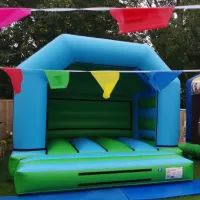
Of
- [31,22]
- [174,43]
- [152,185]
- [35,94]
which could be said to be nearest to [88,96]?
[35,94]

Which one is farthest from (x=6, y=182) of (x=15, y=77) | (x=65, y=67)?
(x=65, y=67)

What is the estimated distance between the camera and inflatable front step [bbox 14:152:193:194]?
11.9 feet

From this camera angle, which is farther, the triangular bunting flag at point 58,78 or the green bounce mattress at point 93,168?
the triangular bunting flag at point 58,78

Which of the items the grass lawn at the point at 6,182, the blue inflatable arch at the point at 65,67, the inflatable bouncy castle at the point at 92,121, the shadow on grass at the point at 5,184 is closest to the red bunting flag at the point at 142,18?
the inflatable bouncy castle at the point at 92,121

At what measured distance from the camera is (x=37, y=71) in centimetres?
427

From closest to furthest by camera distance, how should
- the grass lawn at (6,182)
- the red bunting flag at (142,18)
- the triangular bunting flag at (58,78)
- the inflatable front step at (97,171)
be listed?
the red bunting flag at (142,18) → the inflatable front step at (97,171) → the grass lawn at (6,182) → the triangular bunting flag at (58,78)

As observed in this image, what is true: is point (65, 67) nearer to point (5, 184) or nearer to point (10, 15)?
point (10, 15)

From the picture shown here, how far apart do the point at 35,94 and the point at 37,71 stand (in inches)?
13.1

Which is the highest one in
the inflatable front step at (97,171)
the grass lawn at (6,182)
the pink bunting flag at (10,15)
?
the pink bunting flag at (10,15)

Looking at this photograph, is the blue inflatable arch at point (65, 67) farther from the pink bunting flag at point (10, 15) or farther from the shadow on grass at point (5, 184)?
the pink bunting flag at point (10, 15)

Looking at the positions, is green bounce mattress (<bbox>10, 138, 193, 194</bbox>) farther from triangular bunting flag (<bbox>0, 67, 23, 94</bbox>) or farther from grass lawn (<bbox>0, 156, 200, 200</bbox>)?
triangular bunting flag (<bbox>0, 67, 23, 94</bbox>)

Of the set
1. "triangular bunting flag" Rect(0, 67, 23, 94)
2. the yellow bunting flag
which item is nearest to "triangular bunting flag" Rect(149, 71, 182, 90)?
the yellow bunting flag

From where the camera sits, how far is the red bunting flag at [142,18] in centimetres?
308

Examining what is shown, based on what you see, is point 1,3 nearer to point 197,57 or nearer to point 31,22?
point 31,22
